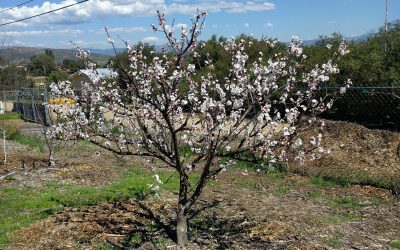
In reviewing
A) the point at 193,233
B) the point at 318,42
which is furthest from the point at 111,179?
the point at 318,42

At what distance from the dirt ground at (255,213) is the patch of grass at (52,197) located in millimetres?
294

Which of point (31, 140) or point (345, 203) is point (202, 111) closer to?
point (345, 203)

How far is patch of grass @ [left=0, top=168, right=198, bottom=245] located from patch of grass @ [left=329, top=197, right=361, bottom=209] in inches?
113

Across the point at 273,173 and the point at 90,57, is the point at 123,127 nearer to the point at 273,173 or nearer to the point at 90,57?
the point at 90,57

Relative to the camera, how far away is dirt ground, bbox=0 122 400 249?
5.95 metres

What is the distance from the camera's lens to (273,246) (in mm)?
5629

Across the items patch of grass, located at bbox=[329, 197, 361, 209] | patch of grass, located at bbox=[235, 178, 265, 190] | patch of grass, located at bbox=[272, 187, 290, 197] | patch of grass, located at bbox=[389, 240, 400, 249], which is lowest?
patch of grass, located at bbox=[235, 178, 265, 190]

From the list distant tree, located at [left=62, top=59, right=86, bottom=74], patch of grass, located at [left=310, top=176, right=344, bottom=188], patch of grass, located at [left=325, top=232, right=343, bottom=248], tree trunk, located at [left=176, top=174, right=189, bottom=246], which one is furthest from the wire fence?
tree trunk, located at [left=176, top=174, right=189, bottom=246]

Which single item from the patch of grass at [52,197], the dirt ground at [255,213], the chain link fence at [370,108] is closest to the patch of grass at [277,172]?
the dirt ground at [255,213]

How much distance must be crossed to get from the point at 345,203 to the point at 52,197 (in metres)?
5.22

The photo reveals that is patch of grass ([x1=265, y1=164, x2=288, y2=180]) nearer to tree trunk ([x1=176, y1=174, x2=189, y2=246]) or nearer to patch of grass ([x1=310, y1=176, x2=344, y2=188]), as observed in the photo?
patch of grass ([x1=310, y1=176, x2=344, y2=188])

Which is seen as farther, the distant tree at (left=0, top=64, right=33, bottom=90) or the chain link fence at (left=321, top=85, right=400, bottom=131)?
the distant tree at (left=0, top=64, right=33, bottom=90)

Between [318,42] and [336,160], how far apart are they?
31.7 ft

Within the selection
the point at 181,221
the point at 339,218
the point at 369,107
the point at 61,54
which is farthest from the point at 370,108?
the point at 61,54
